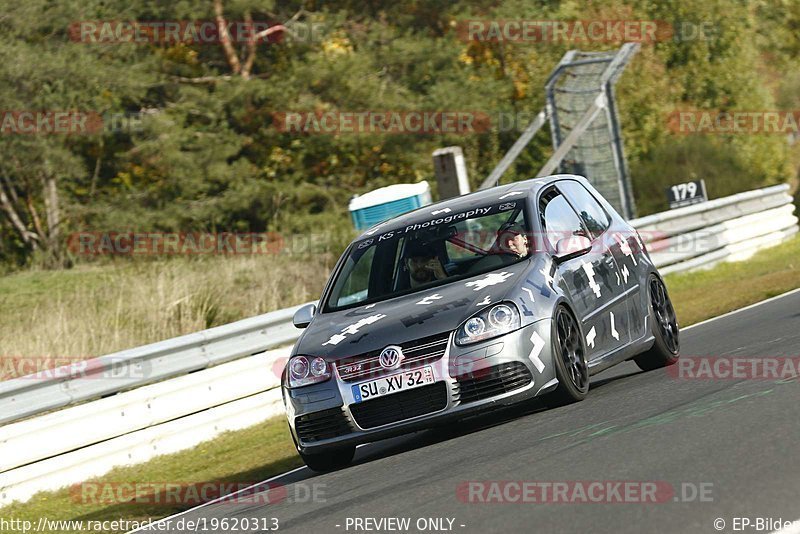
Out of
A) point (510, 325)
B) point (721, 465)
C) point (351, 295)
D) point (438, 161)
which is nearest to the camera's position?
point (721, 465)

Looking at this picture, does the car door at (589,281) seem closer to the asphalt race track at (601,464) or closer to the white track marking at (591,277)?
the white track marking at (591,277)

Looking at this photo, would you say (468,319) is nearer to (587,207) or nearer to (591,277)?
(591,277)

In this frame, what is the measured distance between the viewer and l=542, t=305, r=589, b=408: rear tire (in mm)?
8656

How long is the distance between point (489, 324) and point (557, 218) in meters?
1.78

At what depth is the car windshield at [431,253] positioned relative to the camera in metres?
9.45

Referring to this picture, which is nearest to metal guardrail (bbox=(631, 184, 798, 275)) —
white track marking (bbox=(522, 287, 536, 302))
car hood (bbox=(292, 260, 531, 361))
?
car hood (bbox=(292, 260, 531, 361))

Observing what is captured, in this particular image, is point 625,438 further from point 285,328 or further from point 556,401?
point 285,328

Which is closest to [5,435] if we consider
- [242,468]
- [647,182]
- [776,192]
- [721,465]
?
[242,468]

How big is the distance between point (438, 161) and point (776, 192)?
28.0 feet

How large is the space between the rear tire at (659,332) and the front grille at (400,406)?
8.71ft

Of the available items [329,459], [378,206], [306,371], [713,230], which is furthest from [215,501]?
[378,206]

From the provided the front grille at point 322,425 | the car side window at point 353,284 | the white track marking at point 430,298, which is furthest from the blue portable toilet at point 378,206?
the front grille at point 322,425

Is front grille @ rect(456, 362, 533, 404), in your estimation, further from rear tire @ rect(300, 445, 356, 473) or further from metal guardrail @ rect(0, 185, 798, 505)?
metal guardrail @ rect(0, 185, 798, 505)

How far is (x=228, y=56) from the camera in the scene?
36.8 metres
